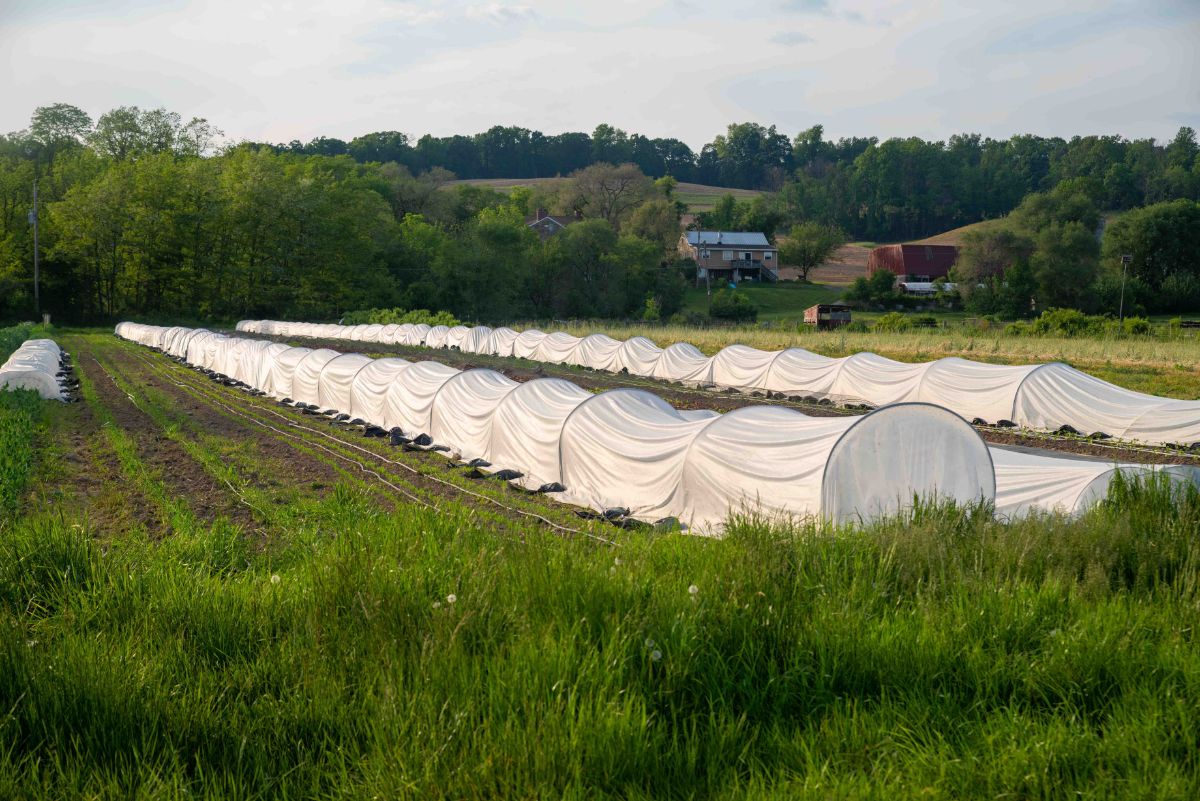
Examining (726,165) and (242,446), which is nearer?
(242,446)

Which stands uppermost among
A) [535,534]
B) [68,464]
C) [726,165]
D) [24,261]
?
[726,165]

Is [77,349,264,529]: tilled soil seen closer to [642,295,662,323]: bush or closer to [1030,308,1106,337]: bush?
[1030,308,1106,337]: bush

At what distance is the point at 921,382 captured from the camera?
73.8ft

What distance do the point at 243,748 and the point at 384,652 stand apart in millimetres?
833

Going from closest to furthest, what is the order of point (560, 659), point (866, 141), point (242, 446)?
point (560, 659), point (242, 446), point (866, 141)

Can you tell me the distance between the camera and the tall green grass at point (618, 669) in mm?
3852

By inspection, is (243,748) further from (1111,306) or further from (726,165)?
(726,165)

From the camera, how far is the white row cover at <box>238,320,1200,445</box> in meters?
18.1

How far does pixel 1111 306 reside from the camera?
6650cm

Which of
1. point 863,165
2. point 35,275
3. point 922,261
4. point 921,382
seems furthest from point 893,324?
point 863,165

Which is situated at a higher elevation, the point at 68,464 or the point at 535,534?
the point at 535,534

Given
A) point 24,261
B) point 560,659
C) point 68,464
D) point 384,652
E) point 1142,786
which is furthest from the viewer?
point 24,261

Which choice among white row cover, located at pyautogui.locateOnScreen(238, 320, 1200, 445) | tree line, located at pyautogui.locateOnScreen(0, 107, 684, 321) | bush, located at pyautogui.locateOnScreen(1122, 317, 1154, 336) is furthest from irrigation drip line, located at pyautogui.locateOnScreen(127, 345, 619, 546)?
tree line, located at pyautogui.locateOnScreen(0, 107, 684, 321)

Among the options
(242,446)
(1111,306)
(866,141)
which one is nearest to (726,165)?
(866,141)
